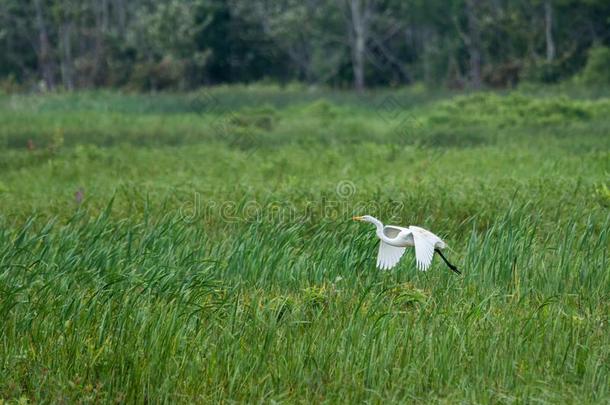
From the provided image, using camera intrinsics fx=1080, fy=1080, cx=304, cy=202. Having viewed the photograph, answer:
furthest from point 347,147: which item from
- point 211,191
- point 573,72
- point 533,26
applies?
point 533,26

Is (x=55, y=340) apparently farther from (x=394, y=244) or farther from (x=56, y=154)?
(x=56, y=154)

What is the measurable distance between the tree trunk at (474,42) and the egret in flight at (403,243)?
27.8 metres

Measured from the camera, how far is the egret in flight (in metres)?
6.27

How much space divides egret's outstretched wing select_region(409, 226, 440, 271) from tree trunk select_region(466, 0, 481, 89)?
2806 centimetres

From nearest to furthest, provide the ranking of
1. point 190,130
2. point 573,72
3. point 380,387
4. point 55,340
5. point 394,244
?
point 380,387 < point 55,340 < point 394,244 < point 190,130 < point 573,72

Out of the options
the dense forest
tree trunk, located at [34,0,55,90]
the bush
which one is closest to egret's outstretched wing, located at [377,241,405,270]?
the bush

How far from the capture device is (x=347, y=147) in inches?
647

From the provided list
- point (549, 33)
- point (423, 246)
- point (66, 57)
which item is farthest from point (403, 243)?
point (66, 57)

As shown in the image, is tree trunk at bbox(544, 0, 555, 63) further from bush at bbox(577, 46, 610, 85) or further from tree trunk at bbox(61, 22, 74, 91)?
tree trunk at bbox(61, 22, 74, 91)

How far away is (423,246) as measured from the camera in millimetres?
6301

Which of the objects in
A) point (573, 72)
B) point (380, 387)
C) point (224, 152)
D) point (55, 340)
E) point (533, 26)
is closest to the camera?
point (380, 387)

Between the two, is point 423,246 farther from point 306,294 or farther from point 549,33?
point 549,33

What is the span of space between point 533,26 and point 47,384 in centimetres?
3245

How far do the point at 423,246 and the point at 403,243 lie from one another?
328mm
